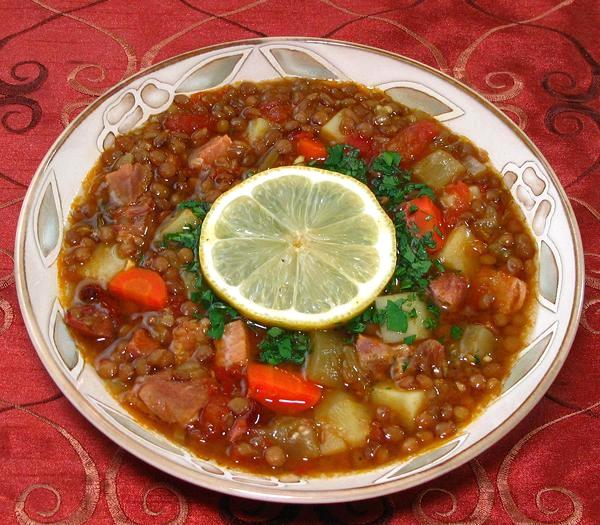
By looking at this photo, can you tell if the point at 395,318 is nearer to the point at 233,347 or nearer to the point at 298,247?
the point at 298,247

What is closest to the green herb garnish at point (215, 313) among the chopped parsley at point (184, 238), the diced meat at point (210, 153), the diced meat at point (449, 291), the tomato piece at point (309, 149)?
the chopped parsley at point (184, 238)

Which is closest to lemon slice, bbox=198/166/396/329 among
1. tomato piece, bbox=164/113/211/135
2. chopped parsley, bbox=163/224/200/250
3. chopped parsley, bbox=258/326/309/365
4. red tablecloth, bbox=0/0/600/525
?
chopped parsley, bbox=258/326/309/365

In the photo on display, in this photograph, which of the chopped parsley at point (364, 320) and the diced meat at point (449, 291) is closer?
the chopped parsley at point (364, 320)

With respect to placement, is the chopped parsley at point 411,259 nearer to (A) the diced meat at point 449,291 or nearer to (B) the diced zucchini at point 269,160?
(A) the diced meat at point 449,291

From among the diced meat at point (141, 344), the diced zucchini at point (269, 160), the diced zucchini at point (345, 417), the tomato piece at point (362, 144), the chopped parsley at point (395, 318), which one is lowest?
the diced zucchini at point (345, 417)

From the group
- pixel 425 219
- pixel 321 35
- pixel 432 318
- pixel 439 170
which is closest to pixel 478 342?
pixel 432 318

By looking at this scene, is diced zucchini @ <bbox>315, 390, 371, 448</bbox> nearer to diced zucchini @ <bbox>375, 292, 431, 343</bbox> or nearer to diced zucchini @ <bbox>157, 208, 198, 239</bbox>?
diced zucchini @ <bbox>375, 292, 431, 343</bbox>
